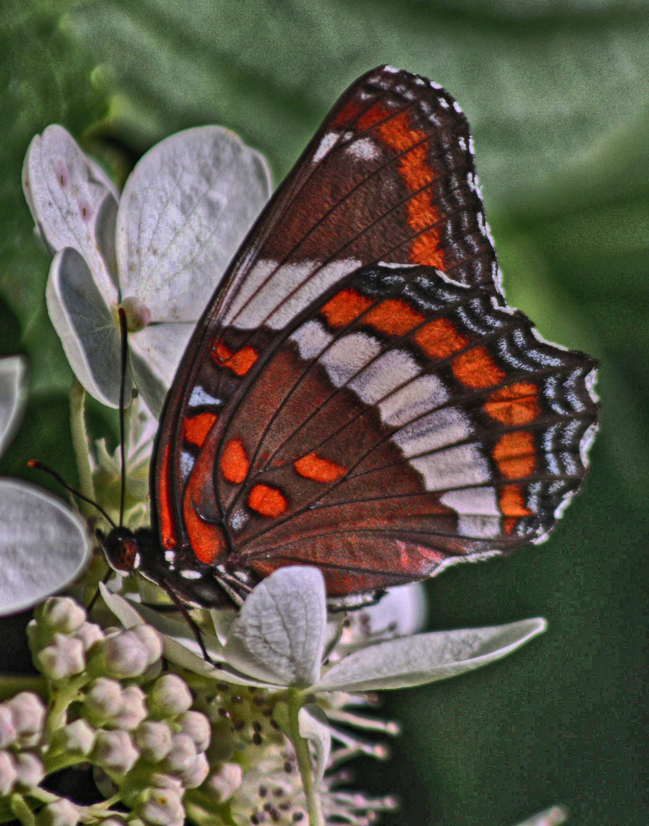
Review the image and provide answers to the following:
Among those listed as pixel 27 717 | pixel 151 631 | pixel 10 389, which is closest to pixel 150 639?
pixel 151 631

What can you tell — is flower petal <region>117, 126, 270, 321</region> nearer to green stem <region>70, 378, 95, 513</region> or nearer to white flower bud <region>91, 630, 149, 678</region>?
green stem <region>70, 378, 95, 513</region>

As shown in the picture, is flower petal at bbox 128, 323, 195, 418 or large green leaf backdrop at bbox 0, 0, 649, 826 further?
large green leaf backdrop at bbox 0, 0, 649, 826

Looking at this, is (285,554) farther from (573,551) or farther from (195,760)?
(573,551)

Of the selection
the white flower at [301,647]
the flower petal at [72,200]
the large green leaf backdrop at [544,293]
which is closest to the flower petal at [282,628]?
the white flower at [301,647]

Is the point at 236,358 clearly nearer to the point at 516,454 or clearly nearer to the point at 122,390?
the point at 122,390

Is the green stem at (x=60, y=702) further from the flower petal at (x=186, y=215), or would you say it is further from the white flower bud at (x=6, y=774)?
the flower petal at (x=186, y=215)

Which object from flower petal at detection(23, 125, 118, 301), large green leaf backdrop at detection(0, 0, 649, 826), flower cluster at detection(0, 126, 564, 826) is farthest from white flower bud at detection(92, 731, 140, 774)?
large green leaf backdrop at detection(0, 0, 649, 826)
